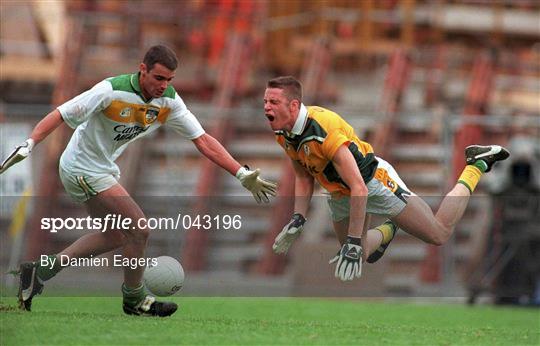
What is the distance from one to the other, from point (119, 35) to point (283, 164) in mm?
4638

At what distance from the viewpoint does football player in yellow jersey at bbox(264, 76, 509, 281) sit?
412 inches

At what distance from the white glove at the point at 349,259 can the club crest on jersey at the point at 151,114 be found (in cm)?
169

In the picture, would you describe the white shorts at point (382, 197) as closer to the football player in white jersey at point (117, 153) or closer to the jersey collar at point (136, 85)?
the football player in white jersey at point (117, 153)

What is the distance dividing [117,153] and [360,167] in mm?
1846

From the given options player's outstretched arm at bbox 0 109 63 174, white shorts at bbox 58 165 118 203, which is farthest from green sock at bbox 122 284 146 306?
player's outstretched arm at bbox 0 109 63 174

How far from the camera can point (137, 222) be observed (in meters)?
10.6

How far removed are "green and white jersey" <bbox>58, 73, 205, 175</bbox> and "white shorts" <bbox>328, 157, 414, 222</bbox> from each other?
119 centimetres

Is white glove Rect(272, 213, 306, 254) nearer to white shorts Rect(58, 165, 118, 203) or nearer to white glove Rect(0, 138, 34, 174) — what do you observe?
white shorts Rect(58, 165, 118, 203)

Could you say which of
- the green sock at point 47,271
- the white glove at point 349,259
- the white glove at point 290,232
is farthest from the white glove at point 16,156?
the white glove at point 349,259

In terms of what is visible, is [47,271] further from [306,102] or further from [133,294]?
[306,102]

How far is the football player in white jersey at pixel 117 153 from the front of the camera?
10.4m

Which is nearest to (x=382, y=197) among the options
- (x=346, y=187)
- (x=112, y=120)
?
(x=346, y=187)

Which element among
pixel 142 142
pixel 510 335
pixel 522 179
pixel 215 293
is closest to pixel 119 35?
pixel 142 142

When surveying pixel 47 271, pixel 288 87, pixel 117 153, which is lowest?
pixel 47 271
